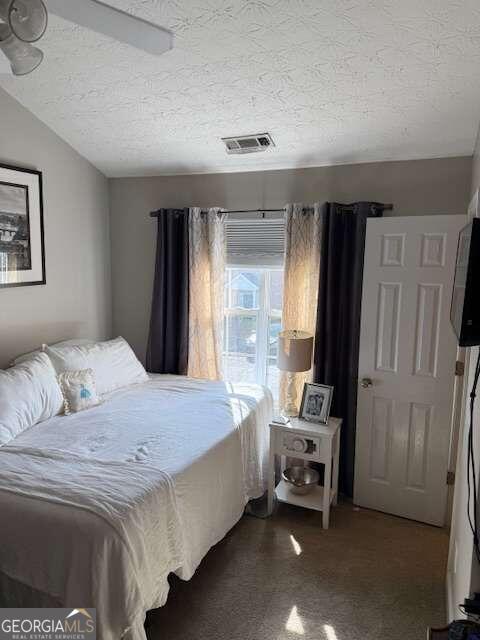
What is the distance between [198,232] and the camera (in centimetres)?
340

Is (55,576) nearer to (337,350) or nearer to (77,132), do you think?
(337,350)

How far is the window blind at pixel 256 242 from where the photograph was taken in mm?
3260

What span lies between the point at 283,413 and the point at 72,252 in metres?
2.00

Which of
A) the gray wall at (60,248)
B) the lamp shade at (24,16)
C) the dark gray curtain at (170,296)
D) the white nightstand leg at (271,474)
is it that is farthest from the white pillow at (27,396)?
the lamp shade at (24,16)

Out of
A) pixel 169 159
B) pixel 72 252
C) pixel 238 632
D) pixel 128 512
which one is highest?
pixel 169 159

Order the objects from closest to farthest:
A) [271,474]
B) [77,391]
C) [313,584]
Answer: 1. [313,584]
2. [77,391]
3. [271,474]

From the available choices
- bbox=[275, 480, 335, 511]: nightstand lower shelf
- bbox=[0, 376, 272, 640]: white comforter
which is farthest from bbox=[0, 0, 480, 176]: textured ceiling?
bbox=[275, 480, 335, 511]: nightstand lower shelf

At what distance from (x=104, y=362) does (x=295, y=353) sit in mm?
1304

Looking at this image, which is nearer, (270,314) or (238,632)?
(238,632)

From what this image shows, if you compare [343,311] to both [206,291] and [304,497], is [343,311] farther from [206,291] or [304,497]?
[304,497]

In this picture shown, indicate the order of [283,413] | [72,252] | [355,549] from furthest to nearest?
[72,252], [283,413], [355,549]

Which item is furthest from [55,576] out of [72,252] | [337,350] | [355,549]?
[72,252]

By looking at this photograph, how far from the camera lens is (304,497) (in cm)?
287

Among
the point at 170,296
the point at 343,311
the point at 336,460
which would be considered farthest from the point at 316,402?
the point at 170,296
